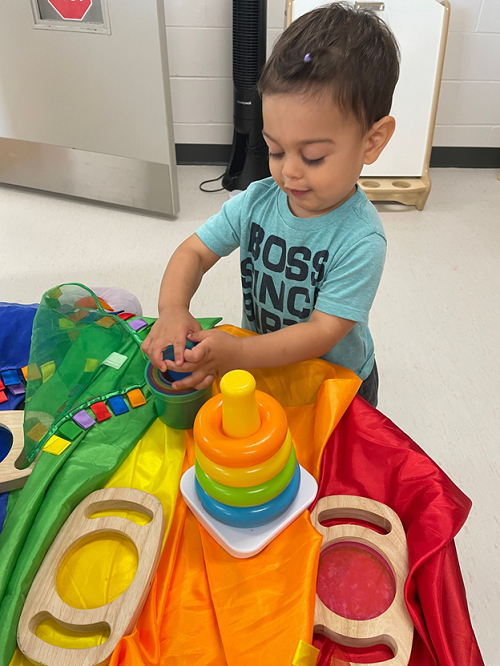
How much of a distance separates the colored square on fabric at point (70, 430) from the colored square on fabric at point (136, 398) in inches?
2.9

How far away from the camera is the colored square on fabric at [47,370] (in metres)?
0.73

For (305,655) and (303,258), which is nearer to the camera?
(305,655)

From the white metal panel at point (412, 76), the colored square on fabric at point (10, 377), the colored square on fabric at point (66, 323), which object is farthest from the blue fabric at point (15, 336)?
the white metal panel at point (412, 76)

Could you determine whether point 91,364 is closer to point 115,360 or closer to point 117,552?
point 115,360

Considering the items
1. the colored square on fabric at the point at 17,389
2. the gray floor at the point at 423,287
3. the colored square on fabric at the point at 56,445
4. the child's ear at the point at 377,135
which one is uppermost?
the child's ear at the point at 377,135

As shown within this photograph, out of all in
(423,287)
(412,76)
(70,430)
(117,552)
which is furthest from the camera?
(412,76)

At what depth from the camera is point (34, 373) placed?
72 cm

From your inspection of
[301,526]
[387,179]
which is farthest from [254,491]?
[387,179]

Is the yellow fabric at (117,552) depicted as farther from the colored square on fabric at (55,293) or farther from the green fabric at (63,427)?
the colored square on fabric at (55,293)

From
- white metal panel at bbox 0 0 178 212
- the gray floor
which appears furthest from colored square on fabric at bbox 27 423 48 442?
white metal panel at bbox 0 0 178 212

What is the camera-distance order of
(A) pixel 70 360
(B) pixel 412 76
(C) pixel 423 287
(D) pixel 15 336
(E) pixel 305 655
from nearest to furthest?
1. (E) pixel 305 655
2. (A) pixel 70 360
3. (D) pixel 15 336
4. (C) pixel 423 287
5. (B) pixel 412 76

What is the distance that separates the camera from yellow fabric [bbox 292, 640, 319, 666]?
449 mm

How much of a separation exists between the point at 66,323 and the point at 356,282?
43 cm

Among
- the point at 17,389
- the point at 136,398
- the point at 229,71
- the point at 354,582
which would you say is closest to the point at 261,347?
the point at 136,398
